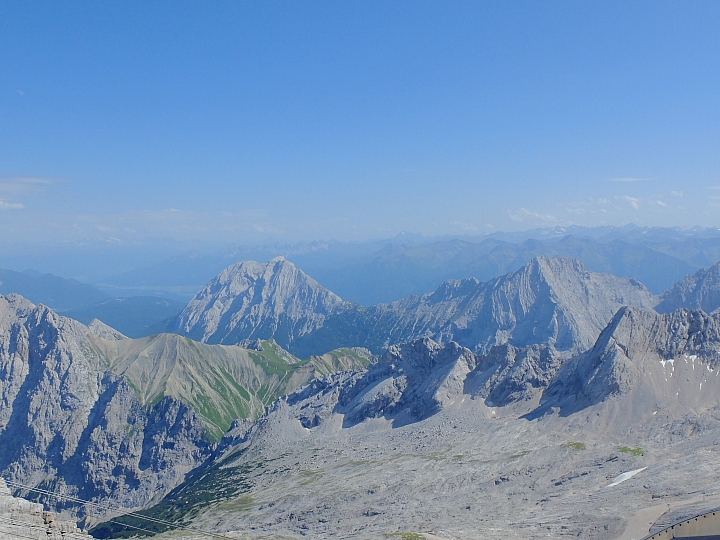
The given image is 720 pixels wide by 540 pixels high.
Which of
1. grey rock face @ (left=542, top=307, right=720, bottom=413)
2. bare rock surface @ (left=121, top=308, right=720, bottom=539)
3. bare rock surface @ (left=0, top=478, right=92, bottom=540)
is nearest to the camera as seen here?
bare rock surface @ (left=0, top=478, right=92, bottom=540)

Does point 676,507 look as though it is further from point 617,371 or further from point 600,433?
point 617,371

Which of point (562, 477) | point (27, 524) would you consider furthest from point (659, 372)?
point (27, 524)

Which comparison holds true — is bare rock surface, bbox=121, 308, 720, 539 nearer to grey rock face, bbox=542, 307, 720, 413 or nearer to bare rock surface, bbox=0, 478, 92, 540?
grey rock face, bbox=542, 307, 720, 413

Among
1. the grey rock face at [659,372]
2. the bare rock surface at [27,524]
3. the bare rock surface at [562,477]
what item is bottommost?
the bare rock surface at [562,477]

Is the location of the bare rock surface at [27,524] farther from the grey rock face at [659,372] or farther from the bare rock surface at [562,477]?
the grey rock face at [659,372]

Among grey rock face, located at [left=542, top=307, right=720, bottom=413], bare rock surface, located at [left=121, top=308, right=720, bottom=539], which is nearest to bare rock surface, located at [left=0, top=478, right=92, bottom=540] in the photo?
bare rock surface, located at [left=121, top=308, right=720, bottom=539]

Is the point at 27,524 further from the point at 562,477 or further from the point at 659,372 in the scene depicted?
the point at 659,372

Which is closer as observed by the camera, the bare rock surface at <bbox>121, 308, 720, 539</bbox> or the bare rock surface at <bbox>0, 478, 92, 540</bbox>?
the bare rock surface at <bbox>0, 478, 92, 540</bbox>

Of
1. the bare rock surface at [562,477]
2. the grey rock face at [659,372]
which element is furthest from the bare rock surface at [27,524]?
the grey rock face at [659,372]

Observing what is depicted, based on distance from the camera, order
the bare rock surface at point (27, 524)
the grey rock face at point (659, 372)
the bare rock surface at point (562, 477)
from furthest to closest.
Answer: the grey rock face at point (659, 372) < the bare rock surface at point (562, 477) < the bare rock surface at point (27, 524)

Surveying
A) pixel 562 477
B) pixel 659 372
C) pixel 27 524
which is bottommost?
pixel 562 477

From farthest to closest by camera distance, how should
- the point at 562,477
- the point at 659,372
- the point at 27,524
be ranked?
the point at 659,372, the point at 562,477, the point at 27,524

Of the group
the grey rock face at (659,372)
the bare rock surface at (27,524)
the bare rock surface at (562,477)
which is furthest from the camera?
the grey rock face at (659,372)
